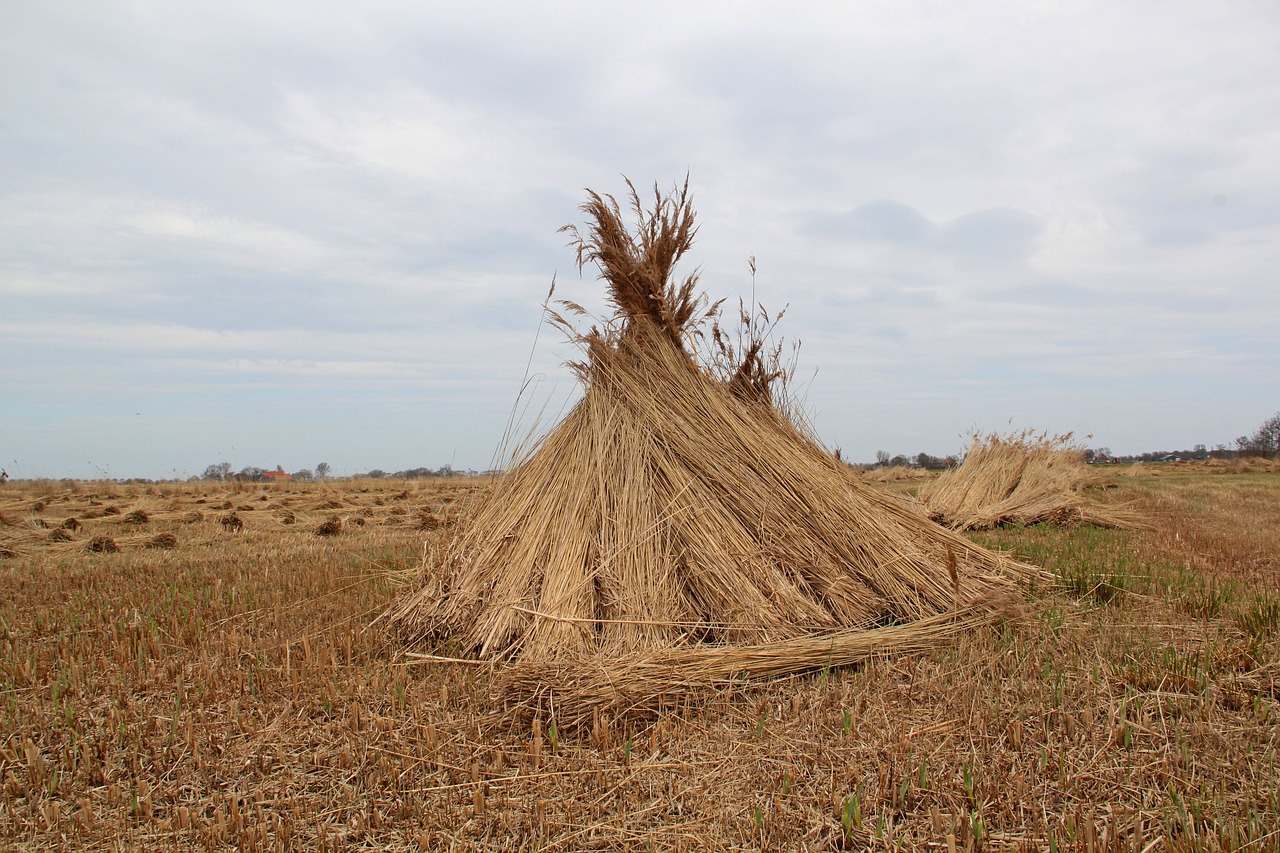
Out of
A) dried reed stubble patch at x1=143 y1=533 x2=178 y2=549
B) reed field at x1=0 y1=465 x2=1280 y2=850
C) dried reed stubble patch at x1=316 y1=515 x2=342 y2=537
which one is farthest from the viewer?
dried reed stubble patch at x1=316 y1=515 x2=342 y2=537

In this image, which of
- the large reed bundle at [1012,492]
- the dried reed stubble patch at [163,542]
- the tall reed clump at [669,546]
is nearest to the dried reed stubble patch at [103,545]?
the dried reed stubble patch at [163,542]

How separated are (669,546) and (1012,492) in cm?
855

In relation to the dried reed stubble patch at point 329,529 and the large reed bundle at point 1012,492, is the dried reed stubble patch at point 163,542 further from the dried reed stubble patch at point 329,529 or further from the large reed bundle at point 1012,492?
the large reed bundle at point 1012,492

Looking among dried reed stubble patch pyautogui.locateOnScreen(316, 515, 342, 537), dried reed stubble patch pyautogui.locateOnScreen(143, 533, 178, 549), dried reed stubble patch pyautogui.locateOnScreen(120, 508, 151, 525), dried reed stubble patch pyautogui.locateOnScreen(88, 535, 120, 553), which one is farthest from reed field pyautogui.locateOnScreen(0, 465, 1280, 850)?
dried reed stubble patch pyautogui.locateOnScreen(120, 508, 151, 525)

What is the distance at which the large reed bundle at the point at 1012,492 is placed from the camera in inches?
379

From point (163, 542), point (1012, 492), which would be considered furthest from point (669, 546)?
point (1012, 492)

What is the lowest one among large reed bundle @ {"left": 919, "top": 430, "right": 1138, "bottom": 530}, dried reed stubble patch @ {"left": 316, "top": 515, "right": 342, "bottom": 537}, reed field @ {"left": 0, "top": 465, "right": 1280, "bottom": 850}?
reed field @ {"left": 0, "top": 465, "right": 1280, "bottom": 850}

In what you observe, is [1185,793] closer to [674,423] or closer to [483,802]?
[483,802]

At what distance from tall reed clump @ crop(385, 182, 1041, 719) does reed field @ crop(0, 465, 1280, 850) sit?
0.18 m

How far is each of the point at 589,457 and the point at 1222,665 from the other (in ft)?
11.2

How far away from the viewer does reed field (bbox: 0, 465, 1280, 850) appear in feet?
7.38

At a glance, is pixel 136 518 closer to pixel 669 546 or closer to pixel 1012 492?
pixel 669 546

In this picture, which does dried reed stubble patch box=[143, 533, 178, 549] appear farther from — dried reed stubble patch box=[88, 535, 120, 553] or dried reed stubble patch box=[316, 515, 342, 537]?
dried reed stubble patch box=[316, 515, 342, 537]

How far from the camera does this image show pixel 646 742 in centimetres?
282
